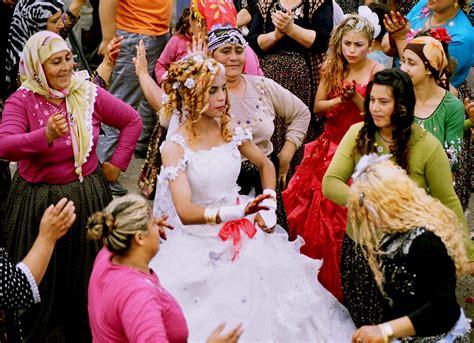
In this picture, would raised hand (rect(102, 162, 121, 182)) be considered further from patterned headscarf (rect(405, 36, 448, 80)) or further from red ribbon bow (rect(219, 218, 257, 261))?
patterned headscarf (rect(405, 36, 448, 80))

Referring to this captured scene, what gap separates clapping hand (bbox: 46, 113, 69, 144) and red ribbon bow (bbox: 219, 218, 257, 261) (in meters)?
0.96

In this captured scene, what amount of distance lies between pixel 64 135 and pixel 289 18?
2.09m

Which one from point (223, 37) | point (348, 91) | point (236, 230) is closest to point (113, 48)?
point (223, 37)

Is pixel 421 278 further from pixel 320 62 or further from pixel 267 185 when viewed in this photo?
pixel 320 62

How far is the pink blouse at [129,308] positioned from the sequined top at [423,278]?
88 cm

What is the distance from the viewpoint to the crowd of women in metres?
2.86

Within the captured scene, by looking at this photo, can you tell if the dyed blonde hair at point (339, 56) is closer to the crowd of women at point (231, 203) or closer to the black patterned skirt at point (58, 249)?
the crowd of women at point (231, 203)

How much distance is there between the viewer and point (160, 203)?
13.4ft

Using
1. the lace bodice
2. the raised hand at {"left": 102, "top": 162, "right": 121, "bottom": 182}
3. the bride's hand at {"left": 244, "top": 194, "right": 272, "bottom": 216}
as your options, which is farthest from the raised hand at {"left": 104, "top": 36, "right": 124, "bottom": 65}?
the bride's hand at {"left": 244, "top": 194, "right": 272, "bottom": 216}

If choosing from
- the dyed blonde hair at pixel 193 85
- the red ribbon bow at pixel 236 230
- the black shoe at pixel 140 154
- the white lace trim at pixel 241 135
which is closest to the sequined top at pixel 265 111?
the white lace trim at pixel 241 135

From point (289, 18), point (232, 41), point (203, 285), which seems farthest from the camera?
point (289, 18)

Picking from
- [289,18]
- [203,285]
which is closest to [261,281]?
[203,285]

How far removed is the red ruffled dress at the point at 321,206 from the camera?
4508mm

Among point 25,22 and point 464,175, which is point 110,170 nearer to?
point 25,22
